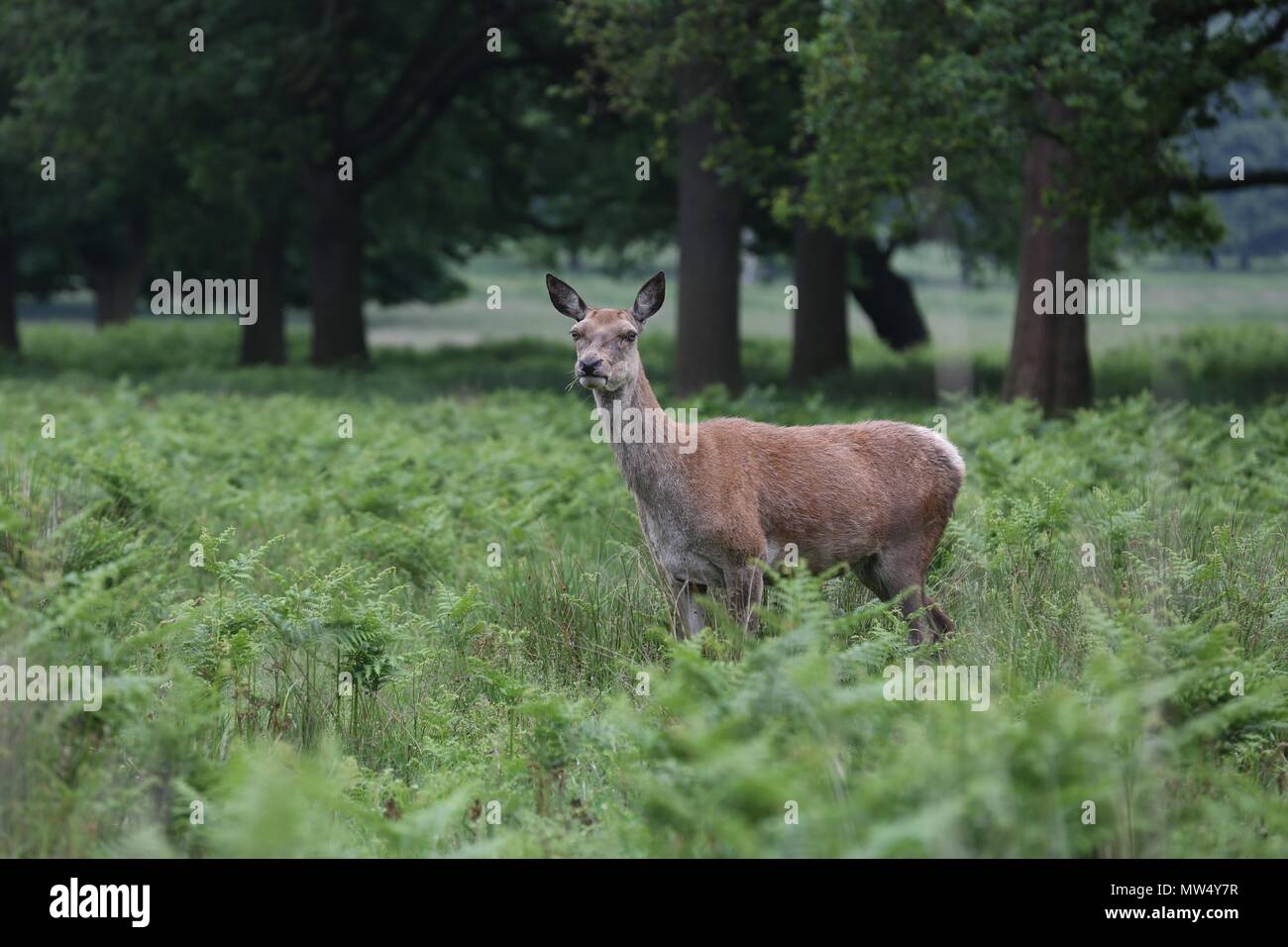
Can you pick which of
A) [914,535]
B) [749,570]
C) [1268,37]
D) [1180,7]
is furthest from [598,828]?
[1268,37]

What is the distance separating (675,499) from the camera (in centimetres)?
798

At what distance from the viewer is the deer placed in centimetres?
797

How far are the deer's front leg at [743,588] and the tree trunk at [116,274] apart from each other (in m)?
39.9

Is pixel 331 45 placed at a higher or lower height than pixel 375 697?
higher

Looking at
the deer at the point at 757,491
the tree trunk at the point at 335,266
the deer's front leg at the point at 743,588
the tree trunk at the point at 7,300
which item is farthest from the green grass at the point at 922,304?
the deer's front leg at the point at 743,588

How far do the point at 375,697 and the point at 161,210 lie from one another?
108 ft

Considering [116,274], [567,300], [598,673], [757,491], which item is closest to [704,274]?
[567,300]

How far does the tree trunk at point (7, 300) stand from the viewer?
38.2m

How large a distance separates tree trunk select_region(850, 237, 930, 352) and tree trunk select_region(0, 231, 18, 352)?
846 inches

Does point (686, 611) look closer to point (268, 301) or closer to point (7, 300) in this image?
point (268, 301)

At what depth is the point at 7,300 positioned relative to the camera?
38.7 meters
